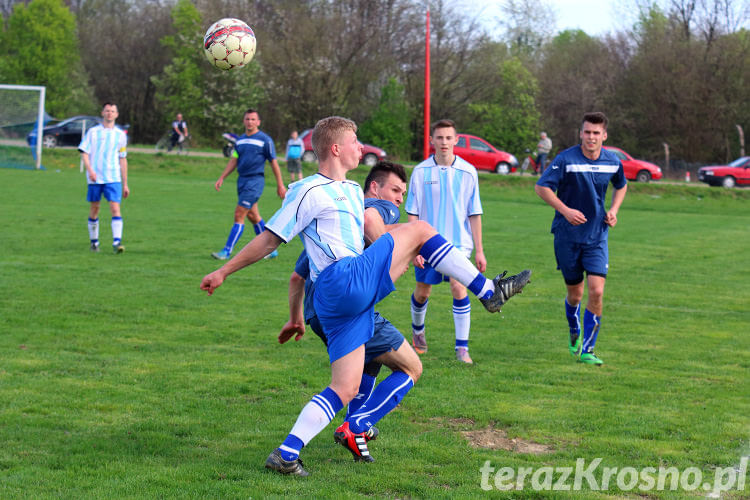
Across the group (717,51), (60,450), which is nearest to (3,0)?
(717,51)

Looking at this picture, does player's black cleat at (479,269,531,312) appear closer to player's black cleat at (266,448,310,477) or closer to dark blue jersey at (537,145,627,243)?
player's black cleat at (266,448,310,477)

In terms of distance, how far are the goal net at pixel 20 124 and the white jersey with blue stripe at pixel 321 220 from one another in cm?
2811

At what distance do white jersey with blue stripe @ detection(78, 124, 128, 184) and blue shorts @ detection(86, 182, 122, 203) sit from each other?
85mm

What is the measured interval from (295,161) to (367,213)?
2477 centimetres

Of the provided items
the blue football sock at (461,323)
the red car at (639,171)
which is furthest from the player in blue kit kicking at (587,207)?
the red car at (639,171)

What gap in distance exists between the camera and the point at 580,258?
23.6 feet

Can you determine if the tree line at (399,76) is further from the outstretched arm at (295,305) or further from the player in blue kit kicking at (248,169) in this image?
the outstretched arm at (295,305)

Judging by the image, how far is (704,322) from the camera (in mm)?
9180

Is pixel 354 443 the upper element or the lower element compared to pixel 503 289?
lower

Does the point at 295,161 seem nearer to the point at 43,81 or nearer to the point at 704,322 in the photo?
the point at 704,322

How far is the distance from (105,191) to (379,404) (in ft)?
30.7

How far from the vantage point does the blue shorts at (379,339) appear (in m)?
4.62

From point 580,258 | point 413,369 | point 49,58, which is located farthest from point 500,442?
point 49,58

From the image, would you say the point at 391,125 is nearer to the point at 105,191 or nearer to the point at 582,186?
the point at 105,191
